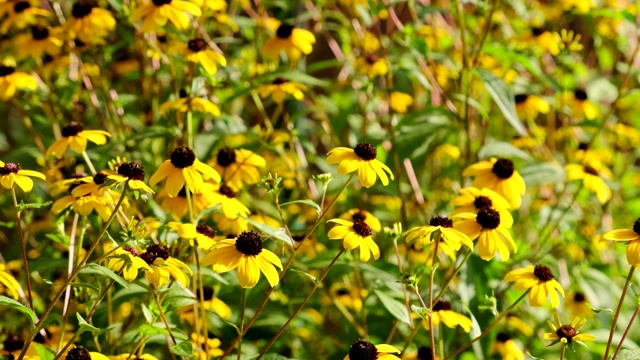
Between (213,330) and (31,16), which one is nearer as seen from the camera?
(213,330)

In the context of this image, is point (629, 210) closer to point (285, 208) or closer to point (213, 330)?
point (285, 208)

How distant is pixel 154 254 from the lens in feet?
4.07

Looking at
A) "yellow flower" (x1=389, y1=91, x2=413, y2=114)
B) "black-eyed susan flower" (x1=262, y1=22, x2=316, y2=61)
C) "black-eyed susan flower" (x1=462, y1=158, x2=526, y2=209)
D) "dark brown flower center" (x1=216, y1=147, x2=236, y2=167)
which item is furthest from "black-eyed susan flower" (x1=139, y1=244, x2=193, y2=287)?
"yellow flower" (x1=389, y1=91, x2=413, y2=114)

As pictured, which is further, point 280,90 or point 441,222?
point 280,90

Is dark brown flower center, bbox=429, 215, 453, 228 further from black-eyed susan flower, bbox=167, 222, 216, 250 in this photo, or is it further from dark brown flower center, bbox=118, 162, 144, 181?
dark brown flower center, bbox=118, 162, 144, 181

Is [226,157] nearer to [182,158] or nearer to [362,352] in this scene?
[182,158]

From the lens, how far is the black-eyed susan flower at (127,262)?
113cm

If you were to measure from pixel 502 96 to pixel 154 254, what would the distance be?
878 millimetres

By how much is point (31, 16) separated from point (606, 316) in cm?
161

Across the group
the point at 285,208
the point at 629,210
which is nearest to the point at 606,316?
the point at 629,210

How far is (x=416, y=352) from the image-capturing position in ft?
5.36

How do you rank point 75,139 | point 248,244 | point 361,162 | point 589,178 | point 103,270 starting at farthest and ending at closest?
point 589,178 < point 75,139 < point 361,162 < point 248,244 < point 103,270

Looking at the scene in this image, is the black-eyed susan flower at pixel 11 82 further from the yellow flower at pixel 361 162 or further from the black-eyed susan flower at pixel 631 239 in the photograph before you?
the black-eyed susan flower at pixel 631 239

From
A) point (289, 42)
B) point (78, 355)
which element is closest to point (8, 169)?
point (78, 355)
